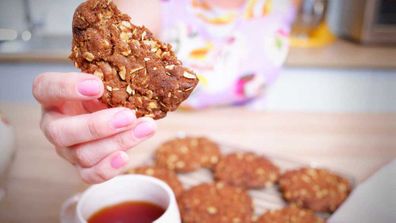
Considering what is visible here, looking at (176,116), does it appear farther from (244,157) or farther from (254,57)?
(254,57)

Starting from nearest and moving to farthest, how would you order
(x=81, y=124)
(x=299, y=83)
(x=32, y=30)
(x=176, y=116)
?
1. (x=81, y=124)
2. (x=176, y=116)
3. (x=32, y=30)
4. (x=299, y=83)

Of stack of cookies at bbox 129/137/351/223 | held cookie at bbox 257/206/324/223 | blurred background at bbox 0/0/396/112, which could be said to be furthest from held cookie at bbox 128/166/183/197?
blurred background at bbox 0/0/396/112

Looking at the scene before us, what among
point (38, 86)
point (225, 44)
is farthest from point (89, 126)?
point (225, 44)

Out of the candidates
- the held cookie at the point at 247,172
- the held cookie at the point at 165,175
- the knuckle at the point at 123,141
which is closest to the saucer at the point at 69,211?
the knuckle at the point at 123,141

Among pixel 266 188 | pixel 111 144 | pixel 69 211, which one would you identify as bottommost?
pixel 266 188

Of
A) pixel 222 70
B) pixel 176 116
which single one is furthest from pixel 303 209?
pixel 222 70

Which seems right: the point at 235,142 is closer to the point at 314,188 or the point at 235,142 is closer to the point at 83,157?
the point at 314,188
